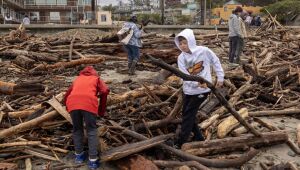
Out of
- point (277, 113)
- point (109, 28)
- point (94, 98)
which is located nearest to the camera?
point (94, 98)

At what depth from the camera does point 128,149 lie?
559 cm

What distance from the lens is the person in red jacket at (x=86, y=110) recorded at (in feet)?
18.4

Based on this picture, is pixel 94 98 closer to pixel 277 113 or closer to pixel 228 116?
pixel 228 116

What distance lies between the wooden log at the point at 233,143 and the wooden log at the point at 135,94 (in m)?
1.66

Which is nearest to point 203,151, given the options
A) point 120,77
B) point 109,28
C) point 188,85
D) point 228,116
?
point 188,85

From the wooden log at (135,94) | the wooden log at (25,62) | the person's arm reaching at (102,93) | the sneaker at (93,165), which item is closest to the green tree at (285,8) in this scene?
the wooden log at (25,62)

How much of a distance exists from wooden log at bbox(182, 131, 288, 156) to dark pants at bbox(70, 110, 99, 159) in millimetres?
1248

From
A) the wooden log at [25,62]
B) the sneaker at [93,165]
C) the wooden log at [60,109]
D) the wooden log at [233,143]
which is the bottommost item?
the sneaker at [93,165]

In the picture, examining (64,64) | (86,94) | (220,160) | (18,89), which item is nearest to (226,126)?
(220,160)

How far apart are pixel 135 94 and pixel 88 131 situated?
1.90 m

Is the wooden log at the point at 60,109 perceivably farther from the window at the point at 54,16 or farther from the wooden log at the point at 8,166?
the window at the point at 54,16

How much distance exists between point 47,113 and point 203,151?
2332 mm

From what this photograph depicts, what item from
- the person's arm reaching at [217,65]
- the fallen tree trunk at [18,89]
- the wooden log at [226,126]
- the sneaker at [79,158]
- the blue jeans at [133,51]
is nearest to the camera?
the sneaker at [79,158]

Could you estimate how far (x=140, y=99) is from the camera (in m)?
7.46
